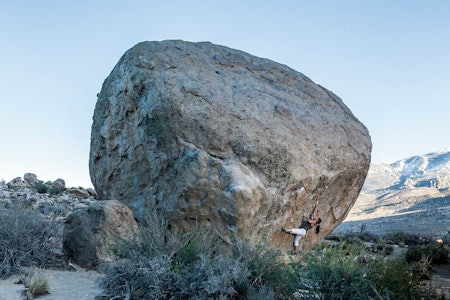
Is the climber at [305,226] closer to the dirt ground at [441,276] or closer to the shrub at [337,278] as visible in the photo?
the shrub at [337,278]

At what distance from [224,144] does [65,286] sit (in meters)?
3.31

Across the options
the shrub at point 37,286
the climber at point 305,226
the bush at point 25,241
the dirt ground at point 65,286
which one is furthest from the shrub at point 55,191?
the climber at point 305,226

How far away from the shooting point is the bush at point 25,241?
7422 mm

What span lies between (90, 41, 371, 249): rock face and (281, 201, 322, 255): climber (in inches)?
5.2

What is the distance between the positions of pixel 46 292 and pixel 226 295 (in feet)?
8.66

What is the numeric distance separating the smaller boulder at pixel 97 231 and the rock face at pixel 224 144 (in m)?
0.59

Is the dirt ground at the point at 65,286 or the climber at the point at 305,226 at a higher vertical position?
the climber at the point at 305,226

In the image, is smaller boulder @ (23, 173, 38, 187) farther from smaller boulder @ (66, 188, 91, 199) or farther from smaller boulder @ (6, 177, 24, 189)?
smaller boulder @ (66, 188, 91, 199)

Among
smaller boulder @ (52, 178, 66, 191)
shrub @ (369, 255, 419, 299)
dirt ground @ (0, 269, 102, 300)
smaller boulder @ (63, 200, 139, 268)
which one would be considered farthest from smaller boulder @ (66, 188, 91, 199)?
shrub @ (369, 255, 419, 299)

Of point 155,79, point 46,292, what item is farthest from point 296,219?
point 46,292

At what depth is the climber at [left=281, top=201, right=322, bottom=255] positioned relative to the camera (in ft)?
27.7

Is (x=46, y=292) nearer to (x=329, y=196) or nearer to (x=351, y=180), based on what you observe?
(x=329, y=196)

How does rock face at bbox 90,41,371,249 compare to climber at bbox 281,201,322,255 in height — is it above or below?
above

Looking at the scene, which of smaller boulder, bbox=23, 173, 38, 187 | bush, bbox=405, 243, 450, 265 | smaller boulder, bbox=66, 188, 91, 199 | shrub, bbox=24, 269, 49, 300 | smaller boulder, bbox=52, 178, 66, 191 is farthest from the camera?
smaller boulder, bbox=23, 173, 38, 187
